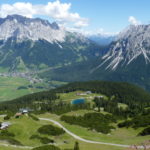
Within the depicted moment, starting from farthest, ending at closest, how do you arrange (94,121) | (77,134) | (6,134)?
(94,121), (77,134), (6,134)

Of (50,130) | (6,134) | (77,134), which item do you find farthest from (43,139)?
(77,134)

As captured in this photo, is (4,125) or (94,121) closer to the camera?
(4,125)

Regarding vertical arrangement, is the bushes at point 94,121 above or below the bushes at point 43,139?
below

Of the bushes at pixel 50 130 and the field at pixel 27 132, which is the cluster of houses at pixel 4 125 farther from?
the bushes at pixel 50 130

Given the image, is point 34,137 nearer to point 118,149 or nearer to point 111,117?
point 118,149

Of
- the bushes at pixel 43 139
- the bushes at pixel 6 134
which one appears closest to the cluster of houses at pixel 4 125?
the bushes at pixel 6 134

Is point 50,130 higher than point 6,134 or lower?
lower

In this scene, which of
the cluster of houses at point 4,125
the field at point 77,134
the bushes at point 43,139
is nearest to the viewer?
the field at point 77,134

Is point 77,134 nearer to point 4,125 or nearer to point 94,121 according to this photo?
point 94,121

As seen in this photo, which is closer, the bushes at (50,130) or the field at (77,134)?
the field at (77,134)

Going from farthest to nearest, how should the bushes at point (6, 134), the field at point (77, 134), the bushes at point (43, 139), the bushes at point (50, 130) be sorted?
the bushes at point (50, 130)
the bushes at point (6, 134)
the bushes at point (43, 139)
the field at point (77, 134)

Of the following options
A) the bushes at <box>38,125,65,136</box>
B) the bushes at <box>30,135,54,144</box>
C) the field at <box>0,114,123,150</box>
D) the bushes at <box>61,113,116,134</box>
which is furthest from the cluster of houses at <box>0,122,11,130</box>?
the bushes at <box>61,113,116,134</box>
